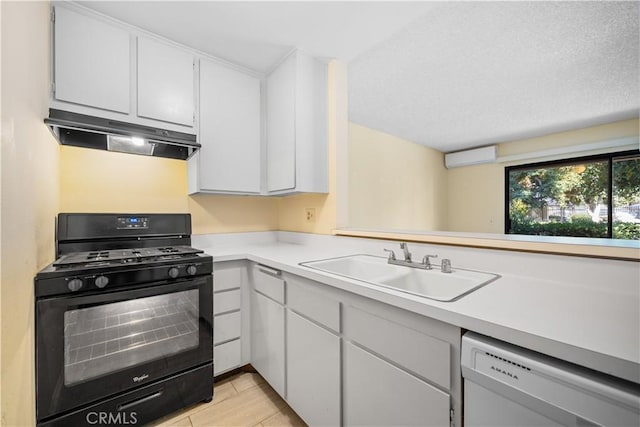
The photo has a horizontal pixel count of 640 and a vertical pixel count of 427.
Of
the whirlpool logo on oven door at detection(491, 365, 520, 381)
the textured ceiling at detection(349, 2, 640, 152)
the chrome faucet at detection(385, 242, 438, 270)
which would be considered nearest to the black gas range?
the chrome faucet at detection(385, 242, 438, 270)

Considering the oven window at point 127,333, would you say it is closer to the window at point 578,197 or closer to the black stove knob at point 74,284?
the black stove knob at point 74,284

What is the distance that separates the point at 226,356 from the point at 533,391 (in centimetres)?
165

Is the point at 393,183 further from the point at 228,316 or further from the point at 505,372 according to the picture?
the point at 505,372

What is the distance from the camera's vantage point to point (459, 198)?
5.39 m

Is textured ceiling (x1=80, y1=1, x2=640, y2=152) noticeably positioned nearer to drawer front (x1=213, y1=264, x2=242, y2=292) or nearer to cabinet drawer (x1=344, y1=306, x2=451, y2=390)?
drawer front (x1=213, y1=264, x2=242, y2=292)

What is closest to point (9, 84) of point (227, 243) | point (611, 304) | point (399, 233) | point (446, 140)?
point (227, 243)

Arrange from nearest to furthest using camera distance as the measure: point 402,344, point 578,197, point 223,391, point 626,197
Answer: point 402,344 → point 223,391 → point 626,197 → point 578,197

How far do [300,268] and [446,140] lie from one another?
4.30 m

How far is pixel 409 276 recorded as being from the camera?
1.30 m

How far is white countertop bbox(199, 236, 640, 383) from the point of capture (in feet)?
1.72

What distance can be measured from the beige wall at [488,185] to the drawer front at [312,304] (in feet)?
16.3

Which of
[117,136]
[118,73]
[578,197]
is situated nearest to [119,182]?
[117,136]

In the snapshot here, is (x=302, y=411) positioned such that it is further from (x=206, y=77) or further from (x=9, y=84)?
(x=206, y=77)

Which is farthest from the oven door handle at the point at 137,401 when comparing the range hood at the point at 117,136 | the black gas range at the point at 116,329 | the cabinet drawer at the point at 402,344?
the range hood at the point at 117,136
